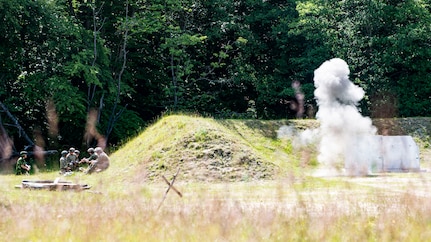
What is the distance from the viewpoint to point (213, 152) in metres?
24.9

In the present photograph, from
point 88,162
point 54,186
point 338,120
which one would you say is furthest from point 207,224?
point 338,120

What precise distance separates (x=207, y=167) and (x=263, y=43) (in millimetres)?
23202

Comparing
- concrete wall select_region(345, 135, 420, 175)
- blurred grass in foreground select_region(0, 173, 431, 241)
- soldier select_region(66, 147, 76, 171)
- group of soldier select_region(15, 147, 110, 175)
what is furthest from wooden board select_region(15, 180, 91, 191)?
concrete wall select_region(345, 135, 420, 175)

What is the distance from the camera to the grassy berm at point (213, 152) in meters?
23.7

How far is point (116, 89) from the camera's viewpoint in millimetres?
37688

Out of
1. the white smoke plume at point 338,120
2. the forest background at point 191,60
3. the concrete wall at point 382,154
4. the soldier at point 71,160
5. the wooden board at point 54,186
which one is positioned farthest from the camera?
the forest background at point 191,60

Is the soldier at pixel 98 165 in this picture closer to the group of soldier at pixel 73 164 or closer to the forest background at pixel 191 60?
the group of soldier at pixel 73 164

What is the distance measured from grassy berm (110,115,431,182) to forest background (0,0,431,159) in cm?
682

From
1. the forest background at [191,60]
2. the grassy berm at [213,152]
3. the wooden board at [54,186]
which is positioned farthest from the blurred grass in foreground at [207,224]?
the forest background at [191,60]

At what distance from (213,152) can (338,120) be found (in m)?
9.21

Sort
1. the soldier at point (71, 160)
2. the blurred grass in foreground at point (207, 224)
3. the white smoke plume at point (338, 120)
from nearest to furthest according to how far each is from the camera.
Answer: the blurred grass in foreground at point (207, 224) < the soldier at point (71, 160) < the white smoke plume at point (338, 120)

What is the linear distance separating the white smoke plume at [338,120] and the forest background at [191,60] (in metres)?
8.48

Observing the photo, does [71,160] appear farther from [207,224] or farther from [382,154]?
[207,224]

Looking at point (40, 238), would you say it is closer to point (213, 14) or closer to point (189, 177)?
point (189, 177)
